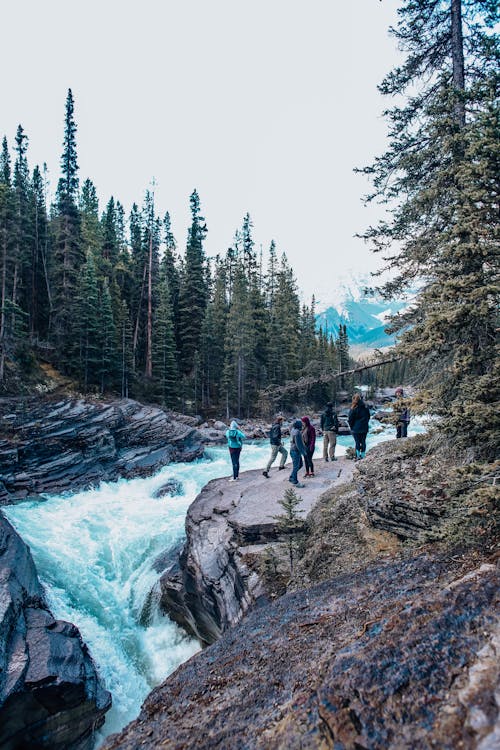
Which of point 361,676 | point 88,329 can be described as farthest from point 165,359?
point 361,676

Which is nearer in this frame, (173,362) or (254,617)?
(254,617)

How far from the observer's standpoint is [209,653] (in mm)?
4809

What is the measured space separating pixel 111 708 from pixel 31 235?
39.0 meters

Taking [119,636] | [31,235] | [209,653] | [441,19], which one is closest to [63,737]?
[119,636]

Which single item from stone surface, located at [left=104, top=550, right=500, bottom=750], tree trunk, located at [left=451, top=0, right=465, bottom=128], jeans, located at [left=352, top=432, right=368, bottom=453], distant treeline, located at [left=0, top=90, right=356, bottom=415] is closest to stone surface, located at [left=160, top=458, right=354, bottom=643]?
jeans, located at [left=352, top=432, right=368, bottom=453]

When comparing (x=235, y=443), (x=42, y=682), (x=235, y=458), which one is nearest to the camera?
(x=42, y=682)

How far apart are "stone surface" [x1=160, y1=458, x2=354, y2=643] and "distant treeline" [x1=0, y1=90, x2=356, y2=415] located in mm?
14447

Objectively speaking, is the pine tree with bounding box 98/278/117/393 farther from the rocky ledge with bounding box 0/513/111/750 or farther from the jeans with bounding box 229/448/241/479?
the rocky ledge with bounding box 0/513/111/750

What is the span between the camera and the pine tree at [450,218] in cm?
508

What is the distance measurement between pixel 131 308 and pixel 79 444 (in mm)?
25676

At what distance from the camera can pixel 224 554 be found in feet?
27.6

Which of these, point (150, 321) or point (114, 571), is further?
point (150, 321)

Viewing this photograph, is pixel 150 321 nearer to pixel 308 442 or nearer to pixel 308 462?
pixel 308 442

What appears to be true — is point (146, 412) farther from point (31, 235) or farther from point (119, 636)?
point (31, 235)
